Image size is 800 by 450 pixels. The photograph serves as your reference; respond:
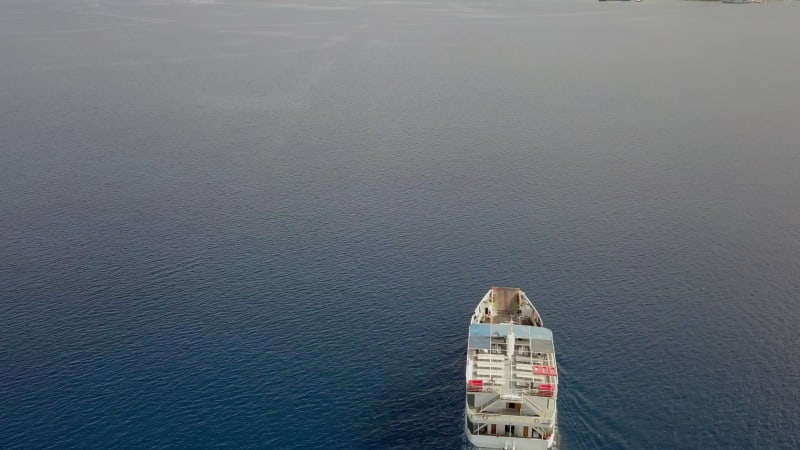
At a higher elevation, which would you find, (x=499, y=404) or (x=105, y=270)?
(x=105, y=270)

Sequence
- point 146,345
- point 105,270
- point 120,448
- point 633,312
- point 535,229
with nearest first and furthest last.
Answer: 1. point 120,448
2. point 146,345
3. point 633,312
4. point 105,270
5. point 535,229

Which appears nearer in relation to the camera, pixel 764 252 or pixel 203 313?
pixel 203 313

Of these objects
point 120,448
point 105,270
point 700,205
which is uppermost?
point 700,205

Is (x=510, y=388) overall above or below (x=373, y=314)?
below

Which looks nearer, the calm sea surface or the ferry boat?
the ferry boat

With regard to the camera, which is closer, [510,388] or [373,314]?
[510,388]

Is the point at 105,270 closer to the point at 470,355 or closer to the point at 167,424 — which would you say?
the point at 167,424

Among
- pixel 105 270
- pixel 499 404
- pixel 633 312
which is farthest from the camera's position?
pixel 105 270

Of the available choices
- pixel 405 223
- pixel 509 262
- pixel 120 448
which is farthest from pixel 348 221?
pixel 120 448
